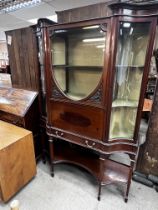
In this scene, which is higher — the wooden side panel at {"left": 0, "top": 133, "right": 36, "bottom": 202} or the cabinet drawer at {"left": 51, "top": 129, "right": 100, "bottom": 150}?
the cabinet drawer at {"left": 51, "top": 129, "right": 100, "bottom": 150}

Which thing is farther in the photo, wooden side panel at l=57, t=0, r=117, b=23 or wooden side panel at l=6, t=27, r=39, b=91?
wooden side panel at l=6, t=27, r=39, b=91

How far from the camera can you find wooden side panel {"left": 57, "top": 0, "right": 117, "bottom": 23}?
1561 millimetres

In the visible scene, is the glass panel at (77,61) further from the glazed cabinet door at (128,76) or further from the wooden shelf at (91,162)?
the wooden shelf at (91,162)

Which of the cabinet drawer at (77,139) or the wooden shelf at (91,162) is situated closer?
the cabinet drawer at (77,139)

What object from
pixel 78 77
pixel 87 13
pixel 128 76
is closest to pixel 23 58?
pixel 78 77

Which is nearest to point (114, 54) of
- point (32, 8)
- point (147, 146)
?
point (147, 146)

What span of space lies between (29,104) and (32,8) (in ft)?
8.08

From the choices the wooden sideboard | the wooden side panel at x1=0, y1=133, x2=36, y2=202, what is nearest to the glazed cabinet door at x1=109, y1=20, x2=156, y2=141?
the wooden side panel at x1=0, y1=133, x2=36, y2=202

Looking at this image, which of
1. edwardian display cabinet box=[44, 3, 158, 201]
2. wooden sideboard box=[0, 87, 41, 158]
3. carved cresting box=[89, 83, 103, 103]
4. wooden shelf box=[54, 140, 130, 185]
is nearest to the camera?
edwardian display cabinet box=[44, 3, 158, 201]

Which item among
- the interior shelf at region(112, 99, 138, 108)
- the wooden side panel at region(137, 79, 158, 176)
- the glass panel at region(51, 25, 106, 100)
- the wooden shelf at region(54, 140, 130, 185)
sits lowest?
the wooden shelf at region(54, 140, 130, 185)

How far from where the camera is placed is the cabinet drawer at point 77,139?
1.47 meters

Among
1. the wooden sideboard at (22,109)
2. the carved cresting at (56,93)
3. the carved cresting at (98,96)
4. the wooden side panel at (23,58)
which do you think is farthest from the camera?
the wooden side panel at (23,58)

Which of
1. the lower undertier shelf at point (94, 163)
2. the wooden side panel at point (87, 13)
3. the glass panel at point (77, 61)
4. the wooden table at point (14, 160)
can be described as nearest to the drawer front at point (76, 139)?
the lower undertier shelf at point (94, 163)

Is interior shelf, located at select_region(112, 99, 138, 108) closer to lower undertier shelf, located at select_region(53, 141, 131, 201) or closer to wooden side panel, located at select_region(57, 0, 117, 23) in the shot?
lower undertier shelf, located at select_region(53, 141, 131, 201)
